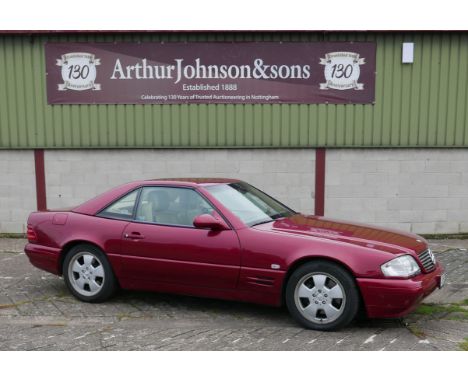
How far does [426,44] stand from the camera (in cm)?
911

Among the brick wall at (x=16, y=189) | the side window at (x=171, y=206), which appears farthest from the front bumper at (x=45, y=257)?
the brick wall at (x=16, y=189)

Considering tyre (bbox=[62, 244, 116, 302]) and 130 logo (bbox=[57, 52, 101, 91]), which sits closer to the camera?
tyre (bbox=[62, 244, 116, 302])

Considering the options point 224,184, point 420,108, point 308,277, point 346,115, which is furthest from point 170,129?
point 308,277

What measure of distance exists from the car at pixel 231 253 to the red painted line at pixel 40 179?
4.03 metres

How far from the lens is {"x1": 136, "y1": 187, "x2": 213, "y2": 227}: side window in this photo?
5070 millimetres

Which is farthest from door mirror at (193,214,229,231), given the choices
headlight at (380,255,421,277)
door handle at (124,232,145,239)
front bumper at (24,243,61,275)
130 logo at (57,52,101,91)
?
130 logo at (57,52,101,91)

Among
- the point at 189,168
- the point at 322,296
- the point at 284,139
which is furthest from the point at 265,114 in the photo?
the point at 322,296

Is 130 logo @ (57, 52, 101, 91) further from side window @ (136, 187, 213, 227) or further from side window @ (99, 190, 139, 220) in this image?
side window @ (136, 187, 213, 227)

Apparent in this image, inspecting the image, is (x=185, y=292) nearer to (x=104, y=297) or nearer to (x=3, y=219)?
(x=104, y=297)

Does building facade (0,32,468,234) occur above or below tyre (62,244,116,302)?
above

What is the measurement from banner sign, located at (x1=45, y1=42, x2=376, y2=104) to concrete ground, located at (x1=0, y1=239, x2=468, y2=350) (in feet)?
14.7

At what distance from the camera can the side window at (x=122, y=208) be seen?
534cm

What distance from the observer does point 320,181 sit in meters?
9.39

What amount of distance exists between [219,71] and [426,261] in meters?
5.79
